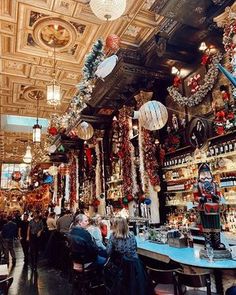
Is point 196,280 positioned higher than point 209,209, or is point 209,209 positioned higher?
point 209,209

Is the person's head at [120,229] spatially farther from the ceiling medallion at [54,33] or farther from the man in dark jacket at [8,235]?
the man in dark jacket at [8,235]

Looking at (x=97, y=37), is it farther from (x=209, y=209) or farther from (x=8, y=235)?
(x=8, y=235)

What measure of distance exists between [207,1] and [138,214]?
4.86 m

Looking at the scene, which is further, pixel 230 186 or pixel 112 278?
pixel 230 186

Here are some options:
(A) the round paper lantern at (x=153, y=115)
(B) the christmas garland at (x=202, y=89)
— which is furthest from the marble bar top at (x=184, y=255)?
(B) the christmas garland at (x=202, y=89)

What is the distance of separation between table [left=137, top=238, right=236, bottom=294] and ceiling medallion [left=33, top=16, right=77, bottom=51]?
4950 mm

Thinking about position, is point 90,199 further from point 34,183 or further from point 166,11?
point 34,183

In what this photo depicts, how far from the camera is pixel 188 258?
2.99 m

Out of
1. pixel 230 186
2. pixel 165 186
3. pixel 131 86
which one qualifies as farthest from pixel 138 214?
pixel 131 86

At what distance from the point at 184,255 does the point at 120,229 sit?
869 millimetres

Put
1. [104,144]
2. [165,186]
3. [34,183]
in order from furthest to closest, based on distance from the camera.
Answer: [34,183]
[104,144]
[165,186]

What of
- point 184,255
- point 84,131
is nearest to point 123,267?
point 184,255

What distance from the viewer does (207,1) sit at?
3.86m

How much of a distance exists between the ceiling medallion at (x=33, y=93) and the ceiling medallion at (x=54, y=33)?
2.50m
